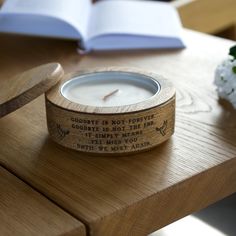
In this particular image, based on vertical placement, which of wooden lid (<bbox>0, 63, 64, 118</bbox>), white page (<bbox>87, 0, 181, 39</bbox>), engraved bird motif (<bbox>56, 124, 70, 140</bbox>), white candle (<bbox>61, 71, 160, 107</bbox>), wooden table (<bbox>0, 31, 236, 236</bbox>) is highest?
wooden lid (<bbox>0, 63, 64, 118</bbox>)

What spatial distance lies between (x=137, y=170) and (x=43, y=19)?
491 millimetres

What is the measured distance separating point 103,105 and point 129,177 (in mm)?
83

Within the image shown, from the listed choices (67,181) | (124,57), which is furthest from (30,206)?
(124,57)

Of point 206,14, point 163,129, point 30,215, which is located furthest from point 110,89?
point 206,14

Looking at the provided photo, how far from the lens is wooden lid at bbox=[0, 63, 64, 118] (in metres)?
0.59

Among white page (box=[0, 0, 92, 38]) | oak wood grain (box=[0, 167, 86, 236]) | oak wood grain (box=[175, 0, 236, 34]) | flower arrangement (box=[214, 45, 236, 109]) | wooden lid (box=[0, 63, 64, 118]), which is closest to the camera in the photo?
oak wood grain (box=[0, 167, 86, 236])

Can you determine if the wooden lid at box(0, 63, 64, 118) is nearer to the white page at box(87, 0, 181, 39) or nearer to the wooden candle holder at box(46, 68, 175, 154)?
the wooden candle holder at box(46, 68, 175, 154)

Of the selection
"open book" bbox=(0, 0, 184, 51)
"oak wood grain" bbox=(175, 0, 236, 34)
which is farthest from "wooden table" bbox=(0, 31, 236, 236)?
"oak wood grain" bbox=(175, 0, 236, 34)

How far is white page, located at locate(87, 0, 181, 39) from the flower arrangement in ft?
0.84

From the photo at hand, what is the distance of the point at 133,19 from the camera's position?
102 cm

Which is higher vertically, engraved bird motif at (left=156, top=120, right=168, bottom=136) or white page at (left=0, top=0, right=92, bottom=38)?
engraved bird motif at (left=156, top=120, right=168, bottom=136)

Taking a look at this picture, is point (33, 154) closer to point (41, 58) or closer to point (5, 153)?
point (5, 153)

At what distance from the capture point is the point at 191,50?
0.96m

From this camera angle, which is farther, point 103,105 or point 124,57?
point 124,57
